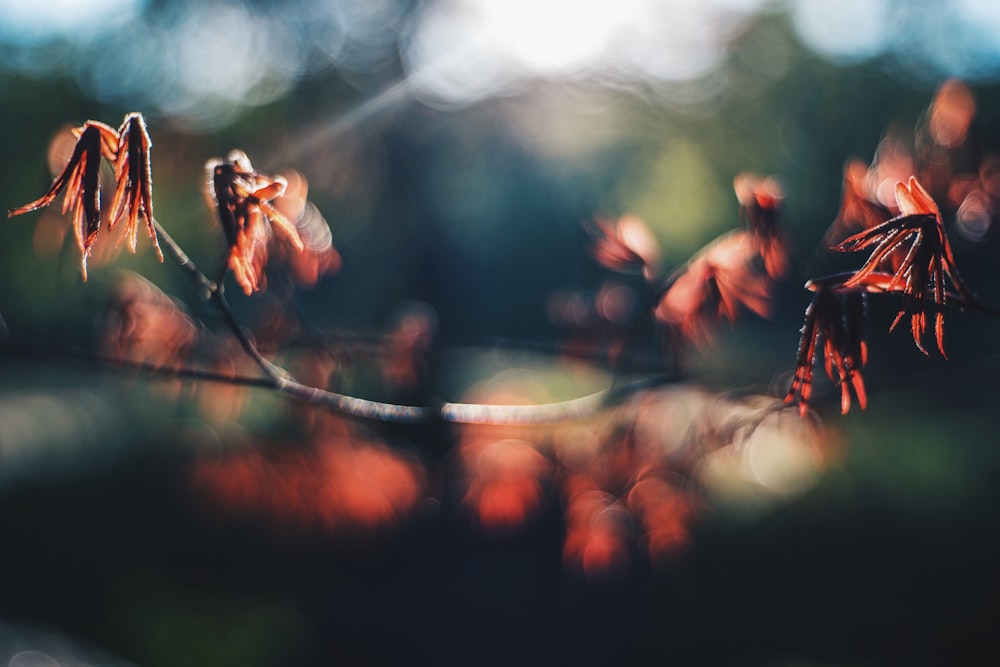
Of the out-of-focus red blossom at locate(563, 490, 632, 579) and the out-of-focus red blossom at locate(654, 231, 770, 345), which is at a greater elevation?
the out-of-focus red blossom at locate(654, 231, 770, 345)

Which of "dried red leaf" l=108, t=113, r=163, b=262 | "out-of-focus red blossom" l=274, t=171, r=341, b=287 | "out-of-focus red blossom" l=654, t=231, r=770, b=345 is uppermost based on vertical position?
"out-of-focus red blossom" l=274, t=171, r=341, b=287

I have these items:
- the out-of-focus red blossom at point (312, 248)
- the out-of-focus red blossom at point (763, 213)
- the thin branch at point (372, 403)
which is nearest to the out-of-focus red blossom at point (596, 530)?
the thin branch at point (372, 403)

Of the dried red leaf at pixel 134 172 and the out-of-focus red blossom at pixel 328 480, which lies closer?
the dried red leaf at pixel 134 172

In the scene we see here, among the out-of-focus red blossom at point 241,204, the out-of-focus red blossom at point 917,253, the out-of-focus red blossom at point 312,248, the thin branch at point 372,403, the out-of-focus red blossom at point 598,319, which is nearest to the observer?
the out-of-focus red blossom at point 917,253

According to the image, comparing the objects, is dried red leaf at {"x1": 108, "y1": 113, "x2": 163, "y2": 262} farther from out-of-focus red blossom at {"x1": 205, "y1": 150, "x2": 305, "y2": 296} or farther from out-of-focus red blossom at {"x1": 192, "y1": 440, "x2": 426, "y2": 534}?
out-of-focus red blossom at {"x1": 192, "y1": 440, "x2": 426, "y2": 534}

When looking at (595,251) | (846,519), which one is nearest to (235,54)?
(595,251)

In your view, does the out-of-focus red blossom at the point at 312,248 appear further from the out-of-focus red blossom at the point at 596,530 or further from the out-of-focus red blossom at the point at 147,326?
the out-of-focus red blossom at the point at 596,530

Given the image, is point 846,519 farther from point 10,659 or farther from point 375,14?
point 375,14

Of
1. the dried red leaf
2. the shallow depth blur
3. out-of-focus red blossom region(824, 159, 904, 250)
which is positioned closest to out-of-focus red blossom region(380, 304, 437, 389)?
the shallow depth blur
